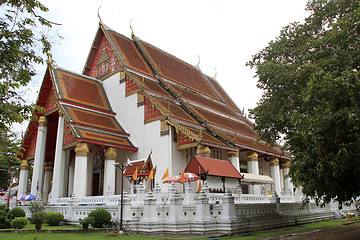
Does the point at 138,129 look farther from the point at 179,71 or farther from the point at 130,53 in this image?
the point at 179,71

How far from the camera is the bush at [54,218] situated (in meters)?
14.3

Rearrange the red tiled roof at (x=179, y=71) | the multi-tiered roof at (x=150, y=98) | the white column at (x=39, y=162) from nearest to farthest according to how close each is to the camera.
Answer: the multi-tiered roof at (x=150, y=98)
the white column at (x=39, y=162)
the red tiled roof at (x=179, y=71)

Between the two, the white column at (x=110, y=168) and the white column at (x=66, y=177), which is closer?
the white column at (x=110, y=168)

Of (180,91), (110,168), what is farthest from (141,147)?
(180,91)

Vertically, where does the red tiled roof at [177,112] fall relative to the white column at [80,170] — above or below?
above

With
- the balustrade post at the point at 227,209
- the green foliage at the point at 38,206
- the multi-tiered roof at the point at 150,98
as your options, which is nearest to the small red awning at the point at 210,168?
the multi-tiered roof at the point at 150,98

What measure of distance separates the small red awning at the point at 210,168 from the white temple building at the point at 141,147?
0.16ft

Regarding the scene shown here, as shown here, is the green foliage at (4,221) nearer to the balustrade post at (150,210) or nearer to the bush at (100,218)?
the bush at (100,218)

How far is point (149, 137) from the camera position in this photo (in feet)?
64.1

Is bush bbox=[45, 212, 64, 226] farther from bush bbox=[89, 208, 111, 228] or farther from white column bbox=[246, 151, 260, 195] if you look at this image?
white column bbox=[246, 151, 260, 195]

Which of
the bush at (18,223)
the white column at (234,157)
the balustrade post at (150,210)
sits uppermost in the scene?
the white column at (234,157)

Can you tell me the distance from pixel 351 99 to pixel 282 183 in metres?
21.2

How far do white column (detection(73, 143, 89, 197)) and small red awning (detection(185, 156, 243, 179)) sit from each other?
19.2ft

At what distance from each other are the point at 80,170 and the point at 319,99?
41.3 ft
